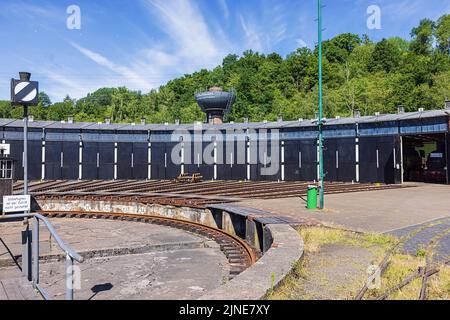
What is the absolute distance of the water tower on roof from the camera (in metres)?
46.5

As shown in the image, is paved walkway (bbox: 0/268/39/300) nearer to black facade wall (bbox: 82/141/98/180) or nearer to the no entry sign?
the no entry sign

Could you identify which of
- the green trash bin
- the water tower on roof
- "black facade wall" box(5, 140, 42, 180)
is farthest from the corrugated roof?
the green trash bin

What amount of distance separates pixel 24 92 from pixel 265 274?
30.7ft

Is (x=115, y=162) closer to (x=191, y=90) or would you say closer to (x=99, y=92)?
(x=191, y=90)

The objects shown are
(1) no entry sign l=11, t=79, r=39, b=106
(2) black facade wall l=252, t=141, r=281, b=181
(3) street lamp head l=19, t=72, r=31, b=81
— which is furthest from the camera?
(2) black facade wall l=252, t=141, r=281, b=181

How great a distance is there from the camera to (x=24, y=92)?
1095cm

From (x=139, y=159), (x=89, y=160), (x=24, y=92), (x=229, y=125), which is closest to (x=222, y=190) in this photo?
(x=229, y=125)

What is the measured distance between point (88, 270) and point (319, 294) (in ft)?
23.5

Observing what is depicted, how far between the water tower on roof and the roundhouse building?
35.3 ft

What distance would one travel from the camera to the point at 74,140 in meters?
34.2

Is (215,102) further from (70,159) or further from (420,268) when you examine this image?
A: (420,268)

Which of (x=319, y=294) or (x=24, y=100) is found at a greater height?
(x=24, y=100)

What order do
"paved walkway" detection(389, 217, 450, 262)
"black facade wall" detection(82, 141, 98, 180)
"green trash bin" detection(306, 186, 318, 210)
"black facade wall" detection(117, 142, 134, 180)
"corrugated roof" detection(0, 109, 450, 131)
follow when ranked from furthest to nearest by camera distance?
"black facade wall" detection(117, 142, 134, 180), "black facade wall" detection(82, 141, 98, 180), "corrugated roof" detection(0, 109, 450, 131), "green trash bin" detection(306, 186, 318, 210), "paved walkway" detection(389, 217, 450, 262)
